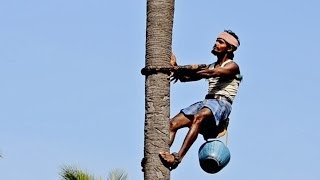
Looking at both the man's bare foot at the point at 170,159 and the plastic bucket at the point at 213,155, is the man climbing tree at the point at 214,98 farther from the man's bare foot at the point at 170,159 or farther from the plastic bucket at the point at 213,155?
the plastic bucket at the point at 213,155

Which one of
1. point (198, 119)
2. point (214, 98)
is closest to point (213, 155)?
point (198, 119)

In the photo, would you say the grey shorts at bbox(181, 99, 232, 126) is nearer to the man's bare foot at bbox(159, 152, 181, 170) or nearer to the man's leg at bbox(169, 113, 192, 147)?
the man's leg at bbox(169, 113, 192, 147)

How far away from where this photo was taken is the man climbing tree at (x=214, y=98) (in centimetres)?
930

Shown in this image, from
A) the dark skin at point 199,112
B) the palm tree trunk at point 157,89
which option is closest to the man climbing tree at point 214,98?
the dark skin at point 199,112

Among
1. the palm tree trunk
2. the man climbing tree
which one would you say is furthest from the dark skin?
the palm tree trunk

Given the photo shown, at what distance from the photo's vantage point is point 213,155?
30.1ft

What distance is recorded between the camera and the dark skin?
30.2 ft

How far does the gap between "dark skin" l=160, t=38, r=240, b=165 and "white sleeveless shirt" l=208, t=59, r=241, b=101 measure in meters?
0.08

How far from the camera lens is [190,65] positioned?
9.27 meters

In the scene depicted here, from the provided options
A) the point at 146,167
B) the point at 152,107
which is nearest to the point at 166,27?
the point at 152,107

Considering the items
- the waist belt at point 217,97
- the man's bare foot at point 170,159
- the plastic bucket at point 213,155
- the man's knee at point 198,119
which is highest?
the waist belt at point 217,97

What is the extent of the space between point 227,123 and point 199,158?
2.09 feet

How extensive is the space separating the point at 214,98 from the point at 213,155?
29.3 inches

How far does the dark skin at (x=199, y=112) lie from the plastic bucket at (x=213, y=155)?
15cm
